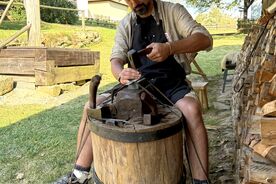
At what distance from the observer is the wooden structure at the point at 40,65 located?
5.82 m

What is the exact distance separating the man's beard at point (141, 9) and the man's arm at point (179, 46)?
15.1 inches

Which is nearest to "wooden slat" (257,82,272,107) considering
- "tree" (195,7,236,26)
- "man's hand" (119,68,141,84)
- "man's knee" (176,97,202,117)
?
"man's knee" (176,97,202,117)

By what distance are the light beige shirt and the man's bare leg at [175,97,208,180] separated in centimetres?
44

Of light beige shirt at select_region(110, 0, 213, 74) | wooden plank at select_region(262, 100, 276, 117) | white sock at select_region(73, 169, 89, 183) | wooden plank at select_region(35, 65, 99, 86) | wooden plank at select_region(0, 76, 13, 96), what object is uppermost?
light beige shirt at select_region(110, 0, 213, 74)

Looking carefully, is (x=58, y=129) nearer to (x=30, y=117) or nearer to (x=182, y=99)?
(x=30, y=117)

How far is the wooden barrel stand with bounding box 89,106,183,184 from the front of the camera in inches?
69.3

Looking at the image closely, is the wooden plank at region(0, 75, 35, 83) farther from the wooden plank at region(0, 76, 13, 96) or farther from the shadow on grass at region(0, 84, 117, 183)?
the shadow on grass at region(0, 84, 117, 183)

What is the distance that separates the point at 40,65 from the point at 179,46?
166 inches

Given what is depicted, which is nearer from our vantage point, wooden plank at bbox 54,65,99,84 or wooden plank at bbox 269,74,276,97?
wooden plank at bbox 269,74,276,97

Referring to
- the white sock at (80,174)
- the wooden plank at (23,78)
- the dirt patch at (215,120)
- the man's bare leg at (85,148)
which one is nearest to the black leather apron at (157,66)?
the man's bare leg at (85,148)

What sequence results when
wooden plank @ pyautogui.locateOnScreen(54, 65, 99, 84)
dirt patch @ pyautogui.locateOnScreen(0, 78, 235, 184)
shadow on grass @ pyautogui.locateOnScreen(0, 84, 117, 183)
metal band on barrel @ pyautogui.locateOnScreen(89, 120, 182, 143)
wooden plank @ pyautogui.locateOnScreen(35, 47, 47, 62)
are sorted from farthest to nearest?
wooden plank @ pyautogui.locateOnScreen(54, 65, 99, 84), wooden plank @ pyautogui.locateOnScreen(35, 47, 47, 62), shadow on grass @ pyautogui.locateOnScreen(0, 84, 117, 183), dirt patch @ pyautogui.locateOnScreen(0, 78, 235, 184), metal band on barrel @ pyautogui.locateOnScreen(89, 120, 182, 143)

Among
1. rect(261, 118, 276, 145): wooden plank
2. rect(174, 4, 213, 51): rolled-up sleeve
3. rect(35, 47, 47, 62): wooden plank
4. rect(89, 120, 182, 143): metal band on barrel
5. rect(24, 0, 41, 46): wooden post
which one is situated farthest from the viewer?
rect(24, 0, 41, 46): wooden post

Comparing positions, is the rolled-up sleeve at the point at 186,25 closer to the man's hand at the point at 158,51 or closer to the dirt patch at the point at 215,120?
the man's hand at the point at 158,51

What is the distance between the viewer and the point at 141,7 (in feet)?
7.57
